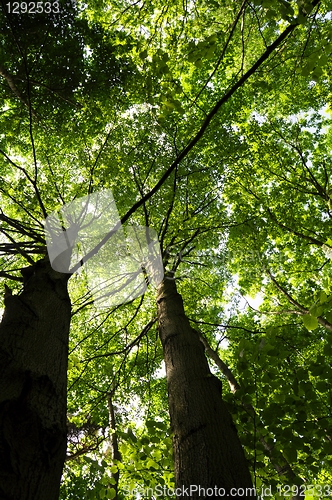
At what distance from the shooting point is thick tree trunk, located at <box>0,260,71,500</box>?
1.60 meters

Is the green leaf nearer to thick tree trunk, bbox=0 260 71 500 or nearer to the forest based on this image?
the forest

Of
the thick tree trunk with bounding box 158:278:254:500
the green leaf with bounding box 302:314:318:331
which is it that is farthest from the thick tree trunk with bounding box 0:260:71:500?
the green leaf with bounding box 302:314:318:331

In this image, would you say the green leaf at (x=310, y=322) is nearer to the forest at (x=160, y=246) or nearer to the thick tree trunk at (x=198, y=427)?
the forest at (x=160, y=246)

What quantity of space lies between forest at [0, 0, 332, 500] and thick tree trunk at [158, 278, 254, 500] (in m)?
0.01

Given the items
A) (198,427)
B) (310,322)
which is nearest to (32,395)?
(198,427)

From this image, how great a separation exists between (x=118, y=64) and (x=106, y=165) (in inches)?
92.4

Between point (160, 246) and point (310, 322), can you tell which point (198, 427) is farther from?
point (160, 246)

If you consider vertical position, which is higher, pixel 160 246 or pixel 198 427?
pixel 160 246

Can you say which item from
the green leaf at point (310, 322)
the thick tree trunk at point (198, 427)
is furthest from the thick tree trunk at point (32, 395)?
the green leaf at point (310, 322)

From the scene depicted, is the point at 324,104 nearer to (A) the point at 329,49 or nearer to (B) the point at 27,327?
(A) the point at 329,49

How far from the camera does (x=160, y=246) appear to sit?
5.52 meters

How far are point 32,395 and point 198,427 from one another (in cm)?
114

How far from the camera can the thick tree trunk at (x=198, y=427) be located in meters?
1.85

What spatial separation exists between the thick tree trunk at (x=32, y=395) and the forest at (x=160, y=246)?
0.01 meters
